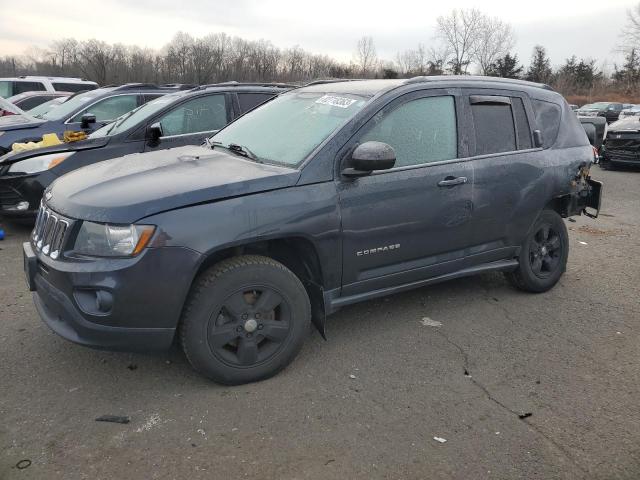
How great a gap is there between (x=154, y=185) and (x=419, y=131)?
189 cm

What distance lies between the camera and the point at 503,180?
4227 mm

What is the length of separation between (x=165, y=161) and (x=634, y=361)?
346cm

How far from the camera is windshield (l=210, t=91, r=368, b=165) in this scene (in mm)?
3590

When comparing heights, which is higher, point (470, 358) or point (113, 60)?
point (113, 60)

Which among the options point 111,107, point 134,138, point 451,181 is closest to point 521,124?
point 451,181

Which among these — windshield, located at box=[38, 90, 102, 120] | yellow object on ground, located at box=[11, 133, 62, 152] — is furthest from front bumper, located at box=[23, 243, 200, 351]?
windshield, located at box=[38, 90, 102, 120]

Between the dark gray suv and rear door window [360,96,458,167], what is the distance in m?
0.01

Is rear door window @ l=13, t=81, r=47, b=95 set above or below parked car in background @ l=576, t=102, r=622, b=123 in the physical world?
above

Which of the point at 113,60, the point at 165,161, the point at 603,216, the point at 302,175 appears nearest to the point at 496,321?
the point at 302,175

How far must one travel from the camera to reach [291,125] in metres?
3.91

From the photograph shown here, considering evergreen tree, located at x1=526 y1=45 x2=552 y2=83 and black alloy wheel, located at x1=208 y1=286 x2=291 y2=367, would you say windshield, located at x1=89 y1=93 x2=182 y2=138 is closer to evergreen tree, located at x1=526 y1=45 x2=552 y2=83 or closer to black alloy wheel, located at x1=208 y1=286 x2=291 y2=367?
black alloy wheel, located at x1=208 y1=286 x2=291 y2=367

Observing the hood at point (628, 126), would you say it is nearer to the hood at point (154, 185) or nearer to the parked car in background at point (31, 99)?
the hood at point (154, 185)

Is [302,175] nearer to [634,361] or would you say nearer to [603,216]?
[634,361]

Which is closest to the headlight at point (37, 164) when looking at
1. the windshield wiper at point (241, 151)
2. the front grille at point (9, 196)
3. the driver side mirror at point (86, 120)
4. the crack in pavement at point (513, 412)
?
the front grille at point (9, 196)
